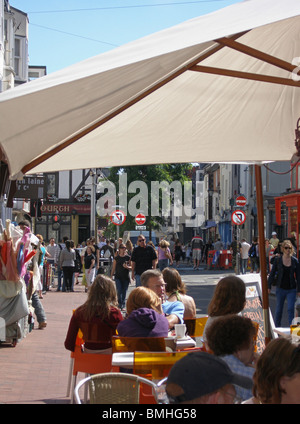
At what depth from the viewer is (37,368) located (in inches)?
377

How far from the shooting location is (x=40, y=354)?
10742 millimetres

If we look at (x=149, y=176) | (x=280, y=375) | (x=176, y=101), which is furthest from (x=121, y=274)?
(x=149, y=176)

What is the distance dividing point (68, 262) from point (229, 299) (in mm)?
18738

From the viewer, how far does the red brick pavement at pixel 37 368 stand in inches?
309

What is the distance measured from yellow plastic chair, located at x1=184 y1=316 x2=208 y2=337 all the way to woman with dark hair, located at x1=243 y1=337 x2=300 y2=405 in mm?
4422

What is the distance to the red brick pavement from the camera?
7838mm

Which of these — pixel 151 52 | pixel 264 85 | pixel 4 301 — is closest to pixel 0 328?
pixel 4 301

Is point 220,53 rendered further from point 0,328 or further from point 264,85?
point 0,328

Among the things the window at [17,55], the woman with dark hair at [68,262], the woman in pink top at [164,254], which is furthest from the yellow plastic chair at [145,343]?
the window at [17,55]

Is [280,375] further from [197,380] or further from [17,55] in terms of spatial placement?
[17,55]

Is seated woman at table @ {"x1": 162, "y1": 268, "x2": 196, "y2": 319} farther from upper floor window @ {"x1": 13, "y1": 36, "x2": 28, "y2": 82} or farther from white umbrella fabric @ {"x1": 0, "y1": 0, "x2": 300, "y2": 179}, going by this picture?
upper floor window @ {"x1": 13, "y1": 36, "x2": 28, "y2": 82}

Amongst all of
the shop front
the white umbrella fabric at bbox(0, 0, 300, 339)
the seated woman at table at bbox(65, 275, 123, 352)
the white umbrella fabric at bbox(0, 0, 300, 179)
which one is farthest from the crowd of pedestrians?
the shop front
